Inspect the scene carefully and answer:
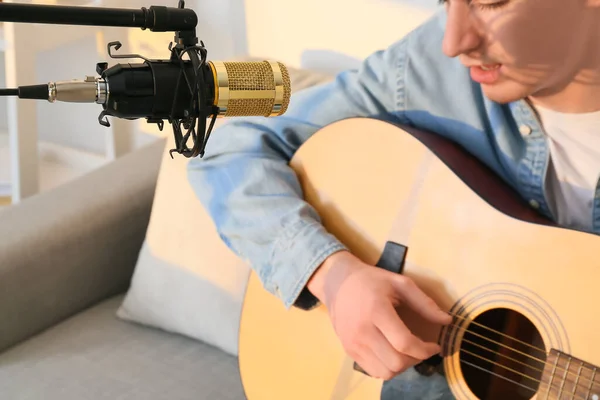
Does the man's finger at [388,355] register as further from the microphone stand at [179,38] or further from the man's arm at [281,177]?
the microphone stand at [179,38]

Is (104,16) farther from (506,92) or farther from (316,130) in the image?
(316,130)

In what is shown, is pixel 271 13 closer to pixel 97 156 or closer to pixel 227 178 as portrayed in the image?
pixel 227 178

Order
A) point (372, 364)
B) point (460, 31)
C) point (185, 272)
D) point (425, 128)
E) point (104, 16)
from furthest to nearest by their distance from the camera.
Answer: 1. point (185, 272)
2. point (425, 128)
3. point (372, 364)
4. point (460, 31)
5. point (104, 16)

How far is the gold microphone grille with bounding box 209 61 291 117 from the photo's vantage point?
43 cm

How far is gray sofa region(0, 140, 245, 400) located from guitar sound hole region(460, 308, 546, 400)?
0.42 metres

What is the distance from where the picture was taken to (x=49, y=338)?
1167 millimetres

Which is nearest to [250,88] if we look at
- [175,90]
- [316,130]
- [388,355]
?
[175,90]

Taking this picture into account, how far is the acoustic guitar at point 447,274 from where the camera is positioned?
71 centimetres

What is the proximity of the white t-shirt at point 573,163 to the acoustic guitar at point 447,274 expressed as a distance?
0.04m

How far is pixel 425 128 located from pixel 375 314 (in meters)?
0.27

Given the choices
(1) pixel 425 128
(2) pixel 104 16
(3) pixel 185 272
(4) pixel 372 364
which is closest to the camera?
(2) pixel 104 16

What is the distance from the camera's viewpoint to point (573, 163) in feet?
2.63

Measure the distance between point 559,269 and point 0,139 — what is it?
1.73 m

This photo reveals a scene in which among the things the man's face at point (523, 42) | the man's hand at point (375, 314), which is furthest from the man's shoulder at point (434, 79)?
the man's hand at point (375, 314)
